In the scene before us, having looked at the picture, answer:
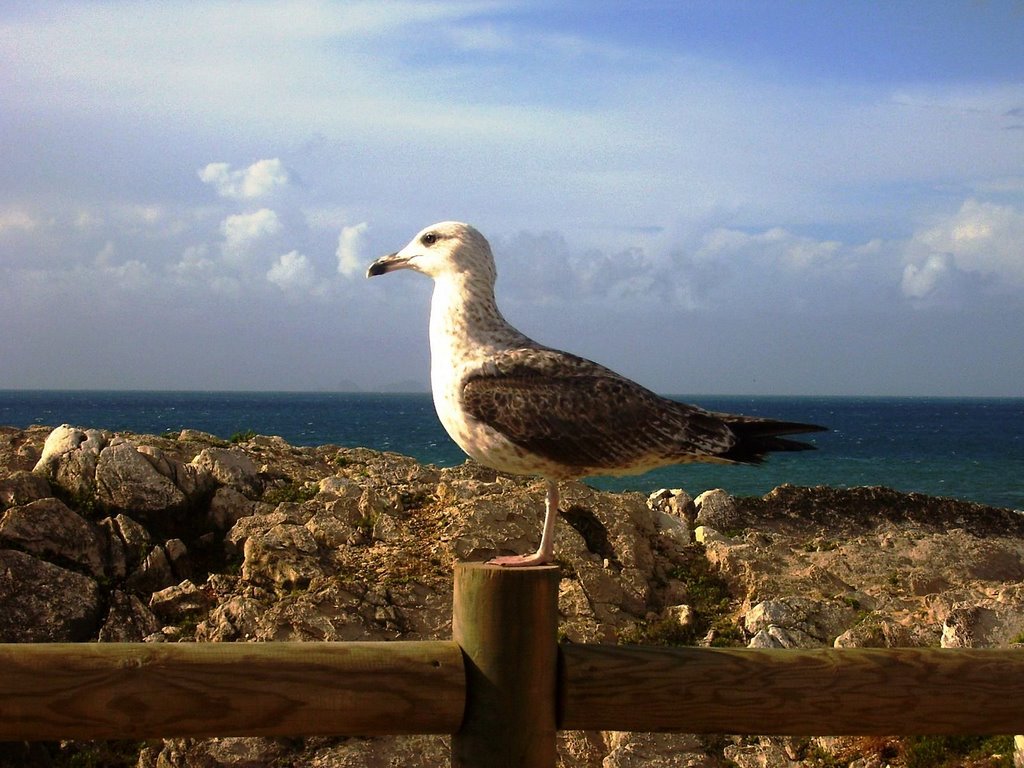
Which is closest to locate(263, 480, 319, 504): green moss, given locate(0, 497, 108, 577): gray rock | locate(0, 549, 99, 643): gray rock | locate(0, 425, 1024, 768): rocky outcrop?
locate(0, 425, 1024, 768): rocky outcrop

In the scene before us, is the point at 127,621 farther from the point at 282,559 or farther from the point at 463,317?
the point at 463,317

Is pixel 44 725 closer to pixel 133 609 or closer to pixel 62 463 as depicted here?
pixel 133 609

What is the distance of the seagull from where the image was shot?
5.11 metres

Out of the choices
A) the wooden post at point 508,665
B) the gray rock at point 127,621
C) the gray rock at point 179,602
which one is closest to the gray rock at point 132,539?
the gray rock at point 127,621

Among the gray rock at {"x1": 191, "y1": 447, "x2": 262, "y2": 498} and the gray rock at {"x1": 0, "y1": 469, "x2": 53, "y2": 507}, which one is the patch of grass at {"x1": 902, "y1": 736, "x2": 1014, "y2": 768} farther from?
the gray rock at {"x1": 0, "y1": 469, "x2": 53, "y2": 507}

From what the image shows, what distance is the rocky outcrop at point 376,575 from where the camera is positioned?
633cm

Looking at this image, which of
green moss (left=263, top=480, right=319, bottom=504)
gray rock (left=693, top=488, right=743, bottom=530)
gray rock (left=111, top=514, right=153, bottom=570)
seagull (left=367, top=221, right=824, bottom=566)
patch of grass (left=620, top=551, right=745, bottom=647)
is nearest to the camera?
seagull (left=367, top=221, right=824, bottom=566)

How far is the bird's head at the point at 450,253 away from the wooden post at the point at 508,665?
6.94 ft

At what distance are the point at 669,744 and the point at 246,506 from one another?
3.50m

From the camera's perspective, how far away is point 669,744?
6.27 metres

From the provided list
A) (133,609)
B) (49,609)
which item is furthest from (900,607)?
(49,609)

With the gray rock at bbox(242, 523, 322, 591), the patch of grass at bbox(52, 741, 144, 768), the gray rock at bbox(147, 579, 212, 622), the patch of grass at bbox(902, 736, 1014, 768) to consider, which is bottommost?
the patch of grass at bbox(52, 741, 144, 768)

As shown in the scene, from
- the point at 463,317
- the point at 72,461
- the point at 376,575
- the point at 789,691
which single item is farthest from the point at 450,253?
the point at 72,461

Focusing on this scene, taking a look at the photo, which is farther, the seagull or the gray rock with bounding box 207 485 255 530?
the gray rock with bounding box 207 485 255 530
